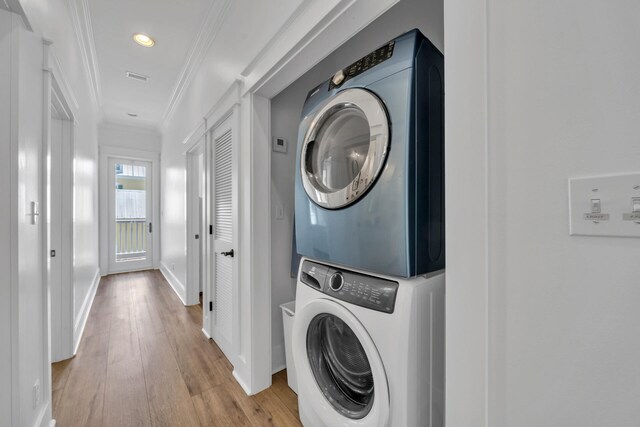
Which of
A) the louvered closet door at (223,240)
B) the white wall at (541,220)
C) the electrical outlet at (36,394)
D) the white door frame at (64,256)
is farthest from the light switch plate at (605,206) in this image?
the white door frame at (64,256)

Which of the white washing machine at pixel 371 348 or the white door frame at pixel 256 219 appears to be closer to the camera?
the white washing machine at pixel 371 348

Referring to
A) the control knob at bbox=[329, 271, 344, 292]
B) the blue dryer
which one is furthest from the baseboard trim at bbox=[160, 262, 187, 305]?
the blue dryer

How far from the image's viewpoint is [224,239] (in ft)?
Answer: 7.03

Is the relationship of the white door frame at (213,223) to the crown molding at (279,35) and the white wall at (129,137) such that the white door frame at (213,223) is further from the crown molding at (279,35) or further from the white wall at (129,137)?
the white wall at (129,137)

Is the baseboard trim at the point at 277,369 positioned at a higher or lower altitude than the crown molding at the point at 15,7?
lower

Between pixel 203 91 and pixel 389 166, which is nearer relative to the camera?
pixel 389 166

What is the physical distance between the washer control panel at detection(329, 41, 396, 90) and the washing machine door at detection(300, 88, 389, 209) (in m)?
0.07

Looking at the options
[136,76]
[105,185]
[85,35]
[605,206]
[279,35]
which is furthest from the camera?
[105,185]

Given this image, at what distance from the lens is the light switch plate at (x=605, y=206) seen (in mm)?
467

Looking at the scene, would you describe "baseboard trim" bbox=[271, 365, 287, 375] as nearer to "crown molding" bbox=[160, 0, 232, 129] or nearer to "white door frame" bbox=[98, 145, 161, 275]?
"crown molding" bbox=[160, 0, 232, 129]

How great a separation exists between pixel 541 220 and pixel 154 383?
7.67 feet

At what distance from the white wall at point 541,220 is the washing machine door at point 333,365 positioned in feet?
1.25

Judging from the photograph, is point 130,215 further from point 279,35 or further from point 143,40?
point 279,35

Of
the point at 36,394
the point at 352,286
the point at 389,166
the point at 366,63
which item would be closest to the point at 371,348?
the point at 352,286
